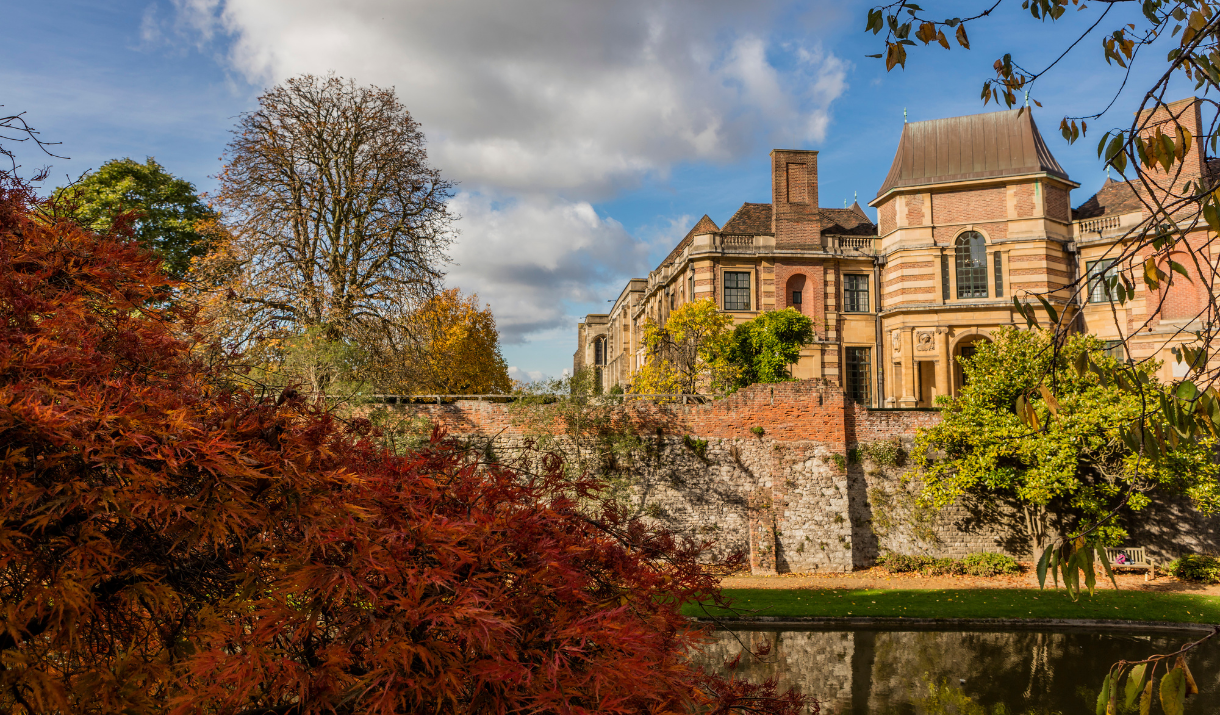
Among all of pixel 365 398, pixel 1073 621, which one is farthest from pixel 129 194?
pixel 1073 621

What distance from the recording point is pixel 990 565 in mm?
18000

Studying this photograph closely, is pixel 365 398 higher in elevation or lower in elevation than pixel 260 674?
higher

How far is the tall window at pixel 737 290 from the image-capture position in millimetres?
30859

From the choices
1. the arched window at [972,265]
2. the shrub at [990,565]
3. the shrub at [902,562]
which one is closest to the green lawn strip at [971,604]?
the shrub at [990,565]

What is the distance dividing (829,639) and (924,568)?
21.5 ft

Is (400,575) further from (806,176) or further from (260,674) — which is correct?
(806,176)

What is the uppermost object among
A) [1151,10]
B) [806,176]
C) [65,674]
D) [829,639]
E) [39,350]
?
[806,176]

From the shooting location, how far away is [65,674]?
2693mm

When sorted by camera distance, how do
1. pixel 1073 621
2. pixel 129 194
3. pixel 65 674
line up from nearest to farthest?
1. pixel 65 674
2. pixel 1073 621
3. pixel 129 194

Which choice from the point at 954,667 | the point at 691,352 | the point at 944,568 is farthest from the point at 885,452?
the point at 691,352

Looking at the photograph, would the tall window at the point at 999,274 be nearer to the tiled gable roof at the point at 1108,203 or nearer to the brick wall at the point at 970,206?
the brick wall at the point at 970,206

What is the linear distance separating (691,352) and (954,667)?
53.6 ft

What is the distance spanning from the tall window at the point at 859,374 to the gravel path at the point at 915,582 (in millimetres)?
13422

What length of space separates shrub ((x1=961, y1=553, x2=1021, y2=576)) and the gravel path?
223 millimetres
